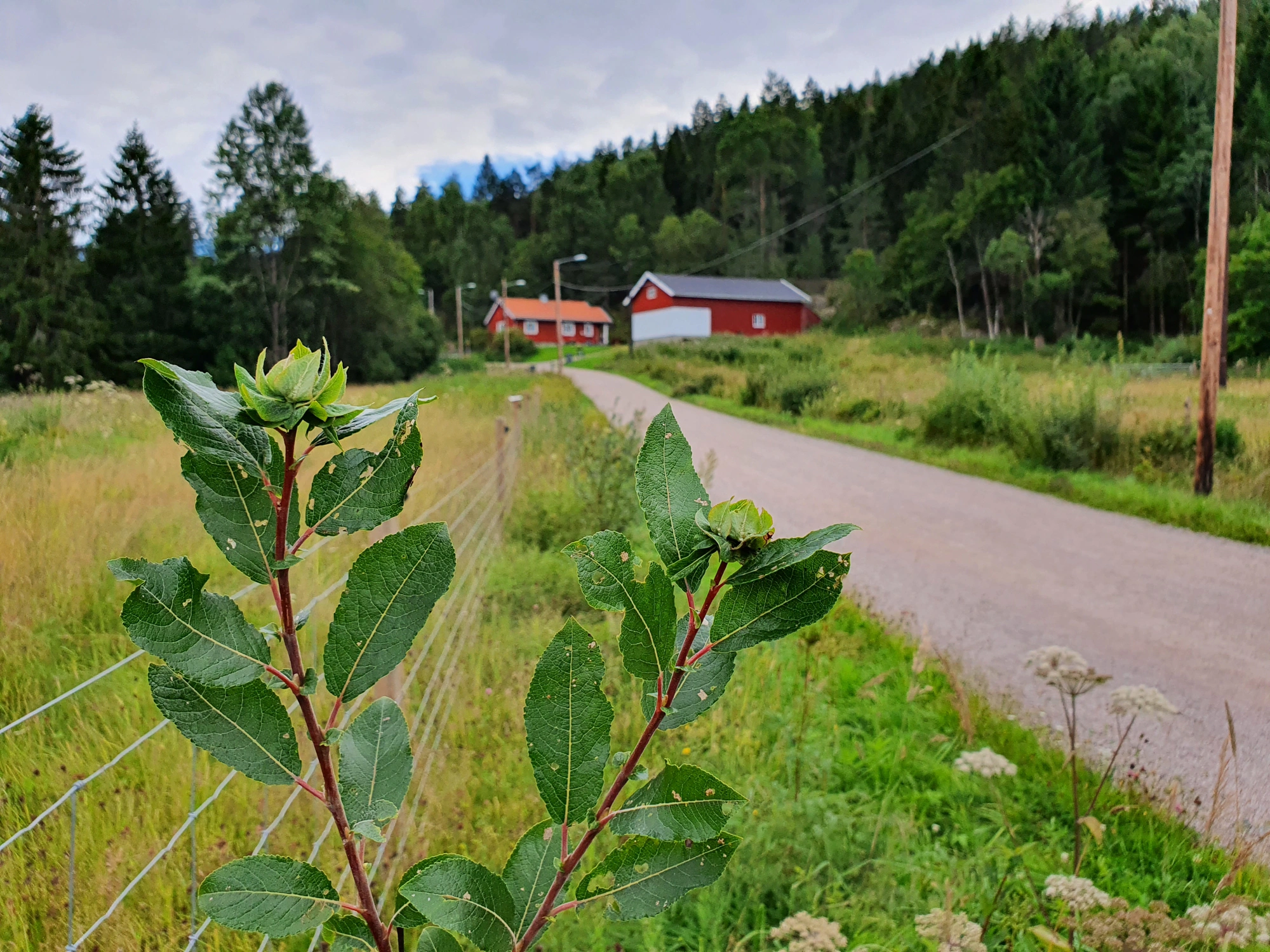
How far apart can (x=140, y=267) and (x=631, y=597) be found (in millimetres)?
38746

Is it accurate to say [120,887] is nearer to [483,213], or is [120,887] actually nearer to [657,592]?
[657,592]

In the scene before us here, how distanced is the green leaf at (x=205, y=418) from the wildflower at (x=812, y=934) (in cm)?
168

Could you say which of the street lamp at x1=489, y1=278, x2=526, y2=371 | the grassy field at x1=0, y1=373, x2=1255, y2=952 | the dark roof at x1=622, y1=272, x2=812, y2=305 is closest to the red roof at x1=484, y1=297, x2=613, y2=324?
the street lamp at x1=489, y1=278, x2=526, y2=371

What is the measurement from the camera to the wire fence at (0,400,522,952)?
4.14ft

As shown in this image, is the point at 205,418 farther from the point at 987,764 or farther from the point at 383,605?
the point at 987,764

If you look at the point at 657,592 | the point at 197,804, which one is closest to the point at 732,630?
the point at 657,592

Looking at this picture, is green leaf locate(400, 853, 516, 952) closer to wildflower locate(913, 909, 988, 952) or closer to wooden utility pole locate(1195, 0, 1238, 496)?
wildflower locate(913, 909, 988, 952)

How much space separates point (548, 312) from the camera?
62.0 meters

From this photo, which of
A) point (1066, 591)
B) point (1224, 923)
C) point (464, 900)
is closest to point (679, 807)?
point (464, 900)

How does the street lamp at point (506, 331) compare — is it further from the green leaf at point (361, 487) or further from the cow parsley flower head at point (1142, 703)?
the green leaf at point (361, 487)

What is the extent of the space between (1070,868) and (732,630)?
279cm

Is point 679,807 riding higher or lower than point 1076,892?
higher

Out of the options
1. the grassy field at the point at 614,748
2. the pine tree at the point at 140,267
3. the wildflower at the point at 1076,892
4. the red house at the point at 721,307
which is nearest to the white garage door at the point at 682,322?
the red house at the point at 721,307

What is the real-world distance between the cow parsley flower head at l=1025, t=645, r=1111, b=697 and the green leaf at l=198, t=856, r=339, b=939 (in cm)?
238
